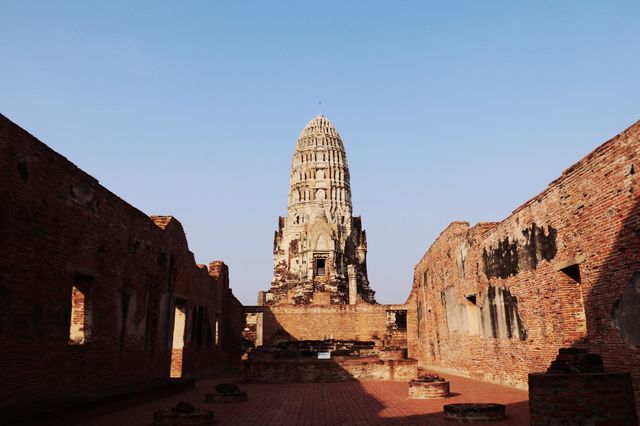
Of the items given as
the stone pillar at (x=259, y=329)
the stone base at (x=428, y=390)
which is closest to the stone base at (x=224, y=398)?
the stone base at (x=428, y=390)

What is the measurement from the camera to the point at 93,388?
10188 millimetres

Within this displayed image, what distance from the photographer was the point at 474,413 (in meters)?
7.68

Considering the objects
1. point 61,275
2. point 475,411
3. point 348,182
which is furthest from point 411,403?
point 348,182

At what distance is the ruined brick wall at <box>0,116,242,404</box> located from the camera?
782 centimetres

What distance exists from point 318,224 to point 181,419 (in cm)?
4279

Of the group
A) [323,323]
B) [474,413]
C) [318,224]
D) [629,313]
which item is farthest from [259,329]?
[629,313]

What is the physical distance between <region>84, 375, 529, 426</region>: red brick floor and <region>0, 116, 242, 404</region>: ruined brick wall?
128 cm

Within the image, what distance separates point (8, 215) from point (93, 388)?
4.11m

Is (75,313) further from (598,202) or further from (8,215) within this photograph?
(598,202)

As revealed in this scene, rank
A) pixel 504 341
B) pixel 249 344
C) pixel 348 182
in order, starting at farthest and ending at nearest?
pixel 348 182 → pixel 249 344 → pixel 504 341

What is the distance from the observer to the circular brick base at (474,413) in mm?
7648

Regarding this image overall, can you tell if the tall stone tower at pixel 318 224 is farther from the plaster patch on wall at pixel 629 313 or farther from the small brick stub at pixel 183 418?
the small brick stub at pixel 183 418

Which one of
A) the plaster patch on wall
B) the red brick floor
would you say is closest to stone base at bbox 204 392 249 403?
the red brick floor

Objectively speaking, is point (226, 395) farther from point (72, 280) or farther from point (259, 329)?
point (259, 329)
